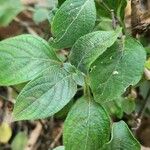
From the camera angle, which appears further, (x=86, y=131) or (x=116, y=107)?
(x=116, y=107)

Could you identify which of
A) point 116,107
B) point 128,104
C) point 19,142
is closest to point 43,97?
point 128,104

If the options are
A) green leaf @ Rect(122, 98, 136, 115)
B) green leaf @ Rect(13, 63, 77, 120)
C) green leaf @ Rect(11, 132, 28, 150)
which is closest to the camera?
green leaf @ Rect(13, 63, 77, 120)

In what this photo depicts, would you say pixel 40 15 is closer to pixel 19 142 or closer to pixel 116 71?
pixel 19 142

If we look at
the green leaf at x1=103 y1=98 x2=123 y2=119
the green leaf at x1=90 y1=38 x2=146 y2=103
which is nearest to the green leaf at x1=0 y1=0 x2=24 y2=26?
the green leaf at x1=103 y1=98 x2=123 y2=119

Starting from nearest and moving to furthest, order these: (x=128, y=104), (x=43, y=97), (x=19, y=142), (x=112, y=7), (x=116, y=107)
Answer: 1. (x=43, y=97)
2. (x=112, y=7)
3. (x=128, y=104)
4. (x=116, y=107)
5. (x=19, y=142)

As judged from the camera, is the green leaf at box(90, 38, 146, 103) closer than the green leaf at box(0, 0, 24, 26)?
Yes

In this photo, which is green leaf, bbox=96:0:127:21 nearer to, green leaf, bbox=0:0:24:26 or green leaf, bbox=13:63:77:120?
green leaf, bbox=13:63:77:120
